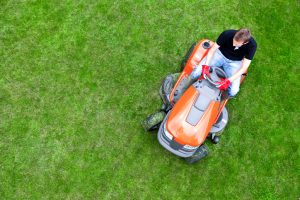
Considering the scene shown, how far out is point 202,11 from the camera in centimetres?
660

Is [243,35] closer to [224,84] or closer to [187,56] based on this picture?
[224,84]

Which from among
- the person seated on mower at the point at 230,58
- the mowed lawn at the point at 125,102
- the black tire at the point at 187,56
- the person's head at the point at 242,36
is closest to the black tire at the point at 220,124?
the mowed lawn at the point at 125,102

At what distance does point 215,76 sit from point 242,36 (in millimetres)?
599

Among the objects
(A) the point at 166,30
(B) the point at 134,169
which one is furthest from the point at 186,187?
(A) the point at 166,30

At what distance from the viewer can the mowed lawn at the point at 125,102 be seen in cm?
542

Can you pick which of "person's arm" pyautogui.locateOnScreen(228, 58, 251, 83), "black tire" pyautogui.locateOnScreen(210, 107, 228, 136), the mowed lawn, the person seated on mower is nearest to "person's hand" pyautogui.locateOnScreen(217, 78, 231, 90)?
the person seated on mower

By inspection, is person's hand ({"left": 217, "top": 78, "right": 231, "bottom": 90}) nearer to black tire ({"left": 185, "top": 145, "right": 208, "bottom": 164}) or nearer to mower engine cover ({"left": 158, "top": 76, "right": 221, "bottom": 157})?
mower engine cover ({"left": 158, "top": 76, "right": 221, "bottom": 157})

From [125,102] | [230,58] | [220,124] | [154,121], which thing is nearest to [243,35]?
[230,58]

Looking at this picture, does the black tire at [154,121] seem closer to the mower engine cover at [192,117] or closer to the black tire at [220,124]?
the mower engine cover at [192,117]

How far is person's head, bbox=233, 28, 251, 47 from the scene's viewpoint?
480 centimetres

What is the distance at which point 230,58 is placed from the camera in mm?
5359

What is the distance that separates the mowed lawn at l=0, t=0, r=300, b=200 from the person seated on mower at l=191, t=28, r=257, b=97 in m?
0.80

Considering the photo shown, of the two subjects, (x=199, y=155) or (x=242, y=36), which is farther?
(x=199, y=155)

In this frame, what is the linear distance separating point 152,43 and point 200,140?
1.91 metres
